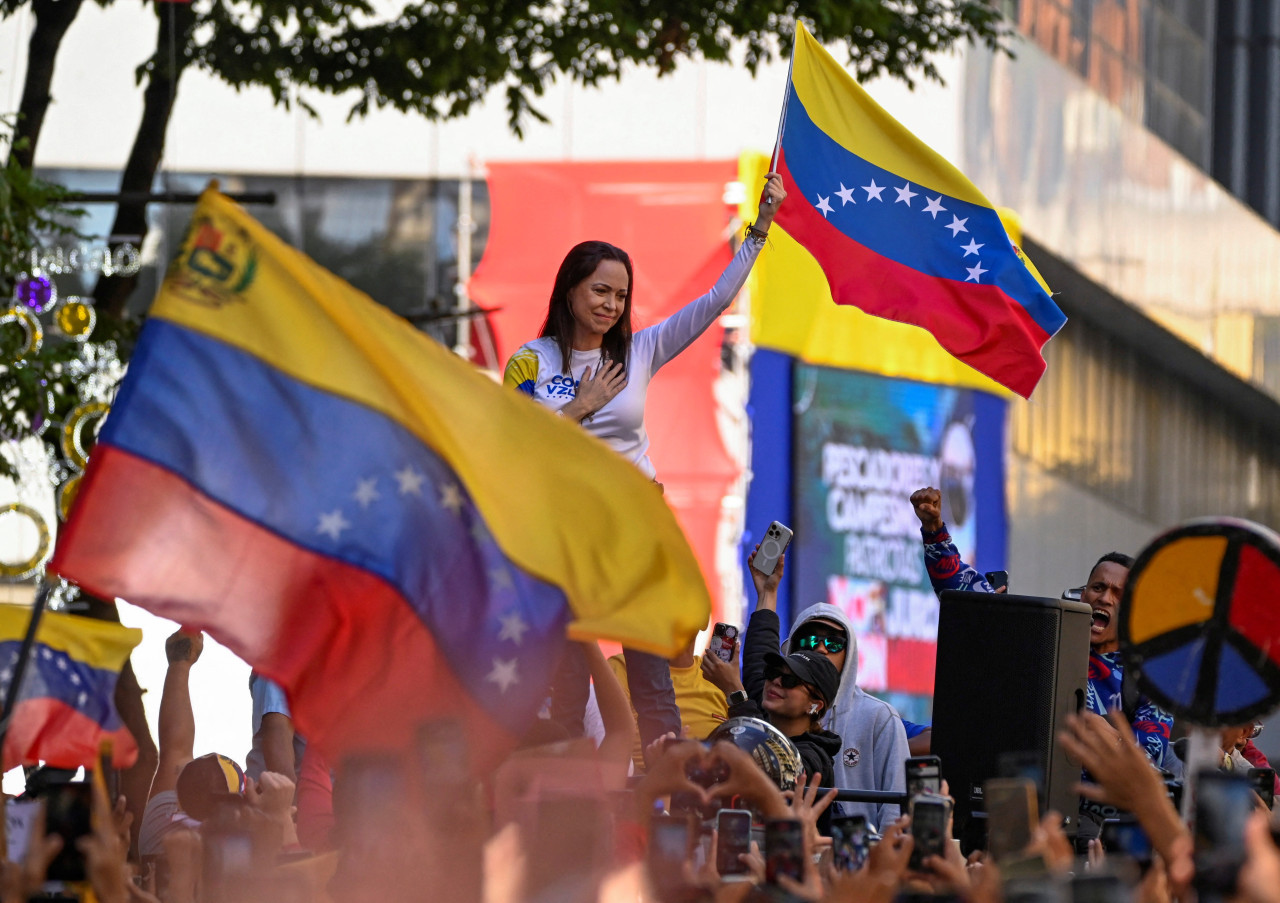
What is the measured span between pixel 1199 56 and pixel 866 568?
58.2ft

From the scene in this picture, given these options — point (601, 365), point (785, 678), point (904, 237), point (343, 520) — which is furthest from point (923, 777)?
point (904, 237)

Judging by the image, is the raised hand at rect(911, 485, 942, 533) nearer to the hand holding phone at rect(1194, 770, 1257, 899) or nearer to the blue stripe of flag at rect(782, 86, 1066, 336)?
the blue stripe of flag at rect(782, 86, 1066, 336)

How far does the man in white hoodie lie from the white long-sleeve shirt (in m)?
0.77

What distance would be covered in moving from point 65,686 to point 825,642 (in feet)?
8.63

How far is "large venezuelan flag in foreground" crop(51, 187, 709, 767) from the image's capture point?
4.57 m

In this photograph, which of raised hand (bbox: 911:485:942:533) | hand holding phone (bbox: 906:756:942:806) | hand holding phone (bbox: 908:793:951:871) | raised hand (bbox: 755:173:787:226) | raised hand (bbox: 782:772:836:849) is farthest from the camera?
raised hand (bbox: 911:485:942:533)

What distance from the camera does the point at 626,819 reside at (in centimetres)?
468

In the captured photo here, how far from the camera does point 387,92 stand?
1285 centimetres

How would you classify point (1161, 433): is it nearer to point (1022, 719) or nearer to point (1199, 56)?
point (1199, 56)

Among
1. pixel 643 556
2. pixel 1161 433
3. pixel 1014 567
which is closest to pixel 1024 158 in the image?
pixel 1014 567

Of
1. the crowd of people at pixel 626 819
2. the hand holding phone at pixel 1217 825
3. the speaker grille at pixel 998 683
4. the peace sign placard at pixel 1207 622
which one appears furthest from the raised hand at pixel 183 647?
the hand holding phone at pixel 1217 825

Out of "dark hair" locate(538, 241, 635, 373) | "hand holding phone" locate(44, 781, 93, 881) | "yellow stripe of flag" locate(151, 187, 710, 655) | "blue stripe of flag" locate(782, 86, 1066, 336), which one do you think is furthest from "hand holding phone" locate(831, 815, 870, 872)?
"blue stripe of flag" locate(782, 86, 1066, 336)

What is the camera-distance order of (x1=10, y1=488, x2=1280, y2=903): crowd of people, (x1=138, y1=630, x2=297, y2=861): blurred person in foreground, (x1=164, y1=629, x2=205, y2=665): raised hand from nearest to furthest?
(x1=10, y1=488, x2=1280, y2=903): crowd of people → (x1=138, y1=630, x2=297, y2=861): blurred person in foreground → (x1=164, y1=629, x2=205, y2=665): raised hand

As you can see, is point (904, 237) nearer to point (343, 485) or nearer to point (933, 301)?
point (933, 301)
